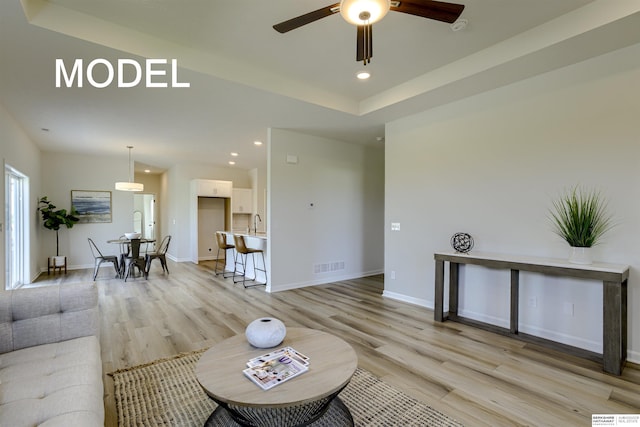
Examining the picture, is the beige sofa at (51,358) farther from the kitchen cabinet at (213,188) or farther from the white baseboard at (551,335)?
the kitchen cabinet at (213,188)

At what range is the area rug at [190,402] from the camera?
1.91 meters

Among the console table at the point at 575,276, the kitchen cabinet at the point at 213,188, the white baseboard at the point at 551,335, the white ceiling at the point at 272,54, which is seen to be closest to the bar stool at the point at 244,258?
the white ceiling at the point at 272,54

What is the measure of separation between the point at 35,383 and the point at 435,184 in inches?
169

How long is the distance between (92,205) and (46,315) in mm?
6799

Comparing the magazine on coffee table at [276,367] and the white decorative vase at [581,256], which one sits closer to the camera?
the magazine on coffee table at [276,367]

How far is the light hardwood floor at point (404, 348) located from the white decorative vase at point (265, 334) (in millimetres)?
1022

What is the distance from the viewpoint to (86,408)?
1.36 meters

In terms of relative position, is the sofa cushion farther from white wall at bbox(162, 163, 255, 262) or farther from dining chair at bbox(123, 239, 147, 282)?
white wall at bbox(162, 163, 255, 262)

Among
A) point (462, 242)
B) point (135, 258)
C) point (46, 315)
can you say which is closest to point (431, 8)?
point (462, 242)

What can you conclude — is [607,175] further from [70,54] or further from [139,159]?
[139,159]

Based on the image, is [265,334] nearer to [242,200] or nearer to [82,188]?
[242,200]

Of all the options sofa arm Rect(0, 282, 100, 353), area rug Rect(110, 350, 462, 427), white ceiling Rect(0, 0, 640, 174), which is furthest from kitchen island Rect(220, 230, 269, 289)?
sofa arm Rect(0, 282, 100, 353)

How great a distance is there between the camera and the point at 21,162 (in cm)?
511

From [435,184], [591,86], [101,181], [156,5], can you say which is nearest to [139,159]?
[101,181]
